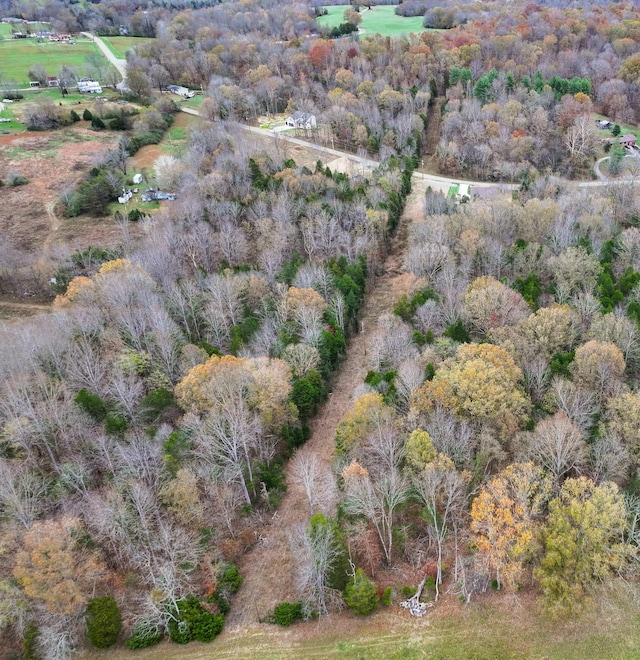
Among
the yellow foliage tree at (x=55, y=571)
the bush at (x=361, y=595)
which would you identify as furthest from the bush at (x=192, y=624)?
the bush at (x=361, y=595)

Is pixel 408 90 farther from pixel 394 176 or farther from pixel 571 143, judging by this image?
pixel 394 176

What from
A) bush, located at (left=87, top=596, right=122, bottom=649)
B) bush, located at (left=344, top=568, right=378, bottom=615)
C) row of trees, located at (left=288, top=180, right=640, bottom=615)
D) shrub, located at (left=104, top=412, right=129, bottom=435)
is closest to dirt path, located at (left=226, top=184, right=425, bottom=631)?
row of trees, located at (left=288, top=180, right=640, bottom=615)

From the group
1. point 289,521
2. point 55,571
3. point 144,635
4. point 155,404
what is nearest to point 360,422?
point 289,521

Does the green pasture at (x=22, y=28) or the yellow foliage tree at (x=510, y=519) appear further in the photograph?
the green pasture at (x=22, y=28)

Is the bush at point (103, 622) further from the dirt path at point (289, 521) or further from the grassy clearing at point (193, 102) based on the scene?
the grassy clearing at point (193, 102)

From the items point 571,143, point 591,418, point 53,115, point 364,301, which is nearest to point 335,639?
point 591,418

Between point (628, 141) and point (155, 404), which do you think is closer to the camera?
point (155, 404)

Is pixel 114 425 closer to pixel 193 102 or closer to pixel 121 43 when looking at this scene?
pixel 193 102
